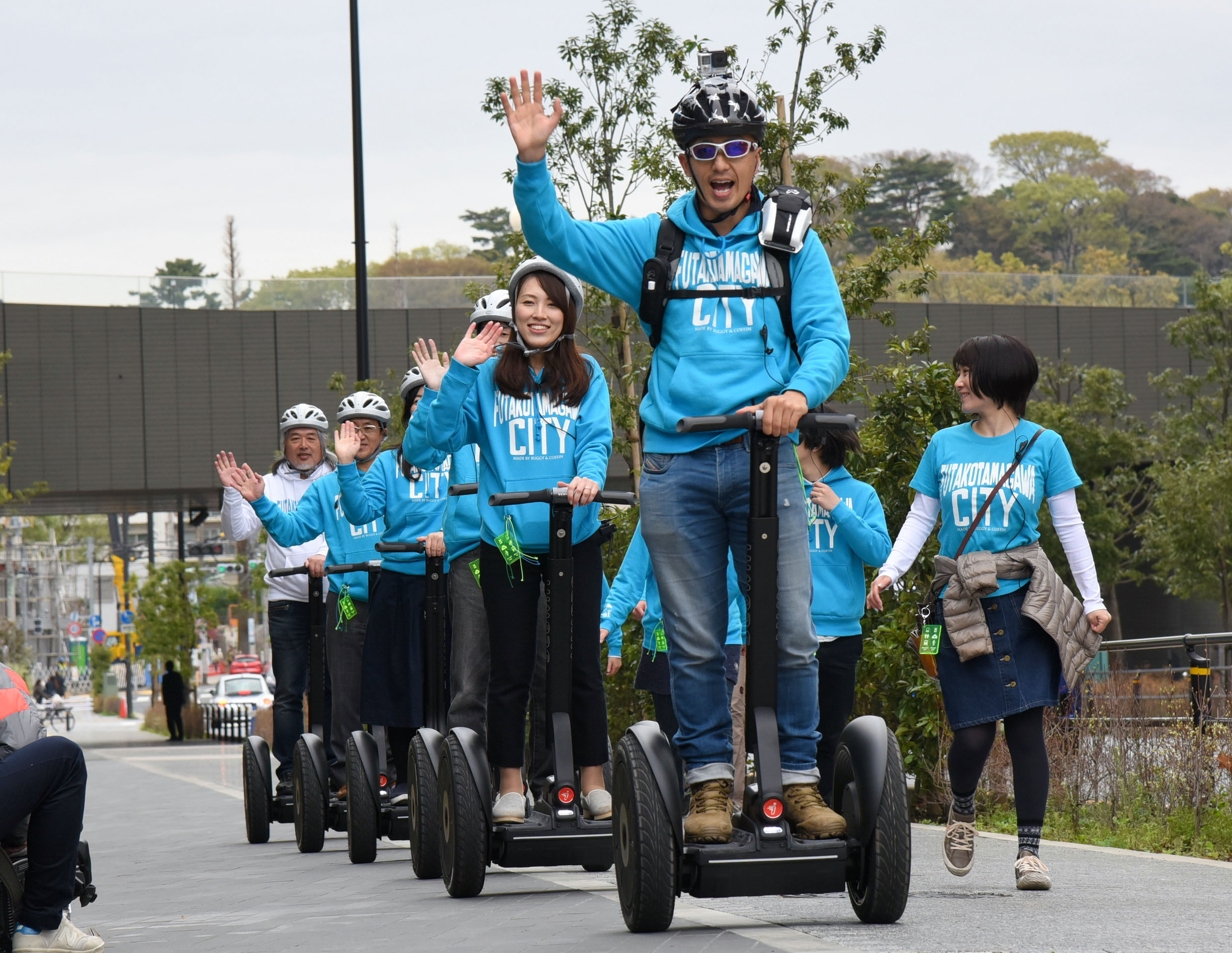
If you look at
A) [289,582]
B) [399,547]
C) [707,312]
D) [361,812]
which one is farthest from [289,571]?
[707,312]

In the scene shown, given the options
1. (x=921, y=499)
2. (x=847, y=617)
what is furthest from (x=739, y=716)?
(x=921, y=499)

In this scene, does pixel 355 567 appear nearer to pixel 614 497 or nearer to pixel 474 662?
pixel 474 662

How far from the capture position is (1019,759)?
606 cm

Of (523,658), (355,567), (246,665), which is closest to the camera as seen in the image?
(523,658)

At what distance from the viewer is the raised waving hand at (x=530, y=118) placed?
466cm

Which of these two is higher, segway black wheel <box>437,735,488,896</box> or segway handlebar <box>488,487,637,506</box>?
segway handlebar <box>488,487,637,506</box>

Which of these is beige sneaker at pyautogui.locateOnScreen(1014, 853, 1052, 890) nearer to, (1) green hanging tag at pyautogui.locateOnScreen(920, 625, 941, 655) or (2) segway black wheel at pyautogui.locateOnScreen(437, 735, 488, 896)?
(1) green hanging tag at pyautogui.locateOnScreen(920, 625, 941, 655)

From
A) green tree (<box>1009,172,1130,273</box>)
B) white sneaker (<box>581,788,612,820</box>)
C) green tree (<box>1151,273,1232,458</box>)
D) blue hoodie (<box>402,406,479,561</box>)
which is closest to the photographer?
white sneaker (<box>581,788,612,820</box>)

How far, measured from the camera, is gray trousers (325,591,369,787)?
902 cm

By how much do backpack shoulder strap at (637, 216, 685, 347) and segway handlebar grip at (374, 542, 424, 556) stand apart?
9.15ft

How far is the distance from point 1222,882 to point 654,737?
2.53 meters

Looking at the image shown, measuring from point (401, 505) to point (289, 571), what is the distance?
50.2 inches

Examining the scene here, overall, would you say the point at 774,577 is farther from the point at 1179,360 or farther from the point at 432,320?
the point at 1179,360

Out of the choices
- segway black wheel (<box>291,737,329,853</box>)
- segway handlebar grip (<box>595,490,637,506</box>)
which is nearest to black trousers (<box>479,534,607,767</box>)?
segway handlebar grip (<box>595,490,637,506</box>)
